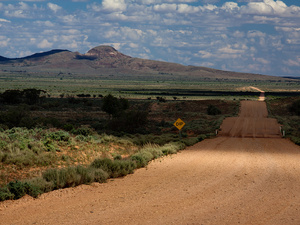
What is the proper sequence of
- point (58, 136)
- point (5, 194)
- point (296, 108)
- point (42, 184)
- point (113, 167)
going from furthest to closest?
point (296, 108), point (58, 136), point (113, 167), point (42, 184), point (5, 194)

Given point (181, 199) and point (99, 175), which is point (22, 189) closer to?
point (99, 175)

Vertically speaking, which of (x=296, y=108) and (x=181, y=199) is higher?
(x=181, y=199)

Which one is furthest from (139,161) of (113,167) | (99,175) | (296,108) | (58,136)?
(296,108)

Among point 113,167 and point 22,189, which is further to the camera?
point 113,167

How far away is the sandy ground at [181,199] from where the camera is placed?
9.17 m

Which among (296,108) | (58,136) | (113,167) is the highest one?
(58,136)

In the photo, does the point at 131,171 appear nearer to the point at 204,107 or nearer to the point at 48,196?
the point at 48,196

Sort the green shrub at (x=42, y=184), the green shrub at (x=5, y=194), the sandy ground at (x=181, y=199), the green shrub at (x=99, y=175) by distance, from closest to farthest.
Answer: the sandy ground at (x=181, y=199)
the green shrub at (x=5, y=194)
the green shrub at (x=42, y=184)
the green shrub at (x=99, y=175)

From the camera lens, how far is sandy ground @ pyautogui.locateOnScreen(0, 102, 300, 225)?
361 inches

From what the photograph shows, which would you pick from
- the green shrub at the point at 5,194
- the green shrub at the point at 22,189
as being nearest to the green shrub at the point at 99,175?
the green shrub at the point at 22,189

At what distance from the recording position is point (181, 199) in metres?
11.0

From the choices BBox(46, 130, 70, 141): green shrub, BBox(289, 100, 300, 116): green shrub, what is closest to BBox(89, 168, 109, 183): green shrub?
BBox(46, 130, 70, 141): green shrub

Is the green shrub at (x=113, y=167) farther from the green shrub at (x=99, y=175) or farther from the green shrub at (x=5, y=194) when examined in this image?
the green shrub at (x=5, y=194)

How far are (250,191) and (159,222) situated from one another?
4.17m
